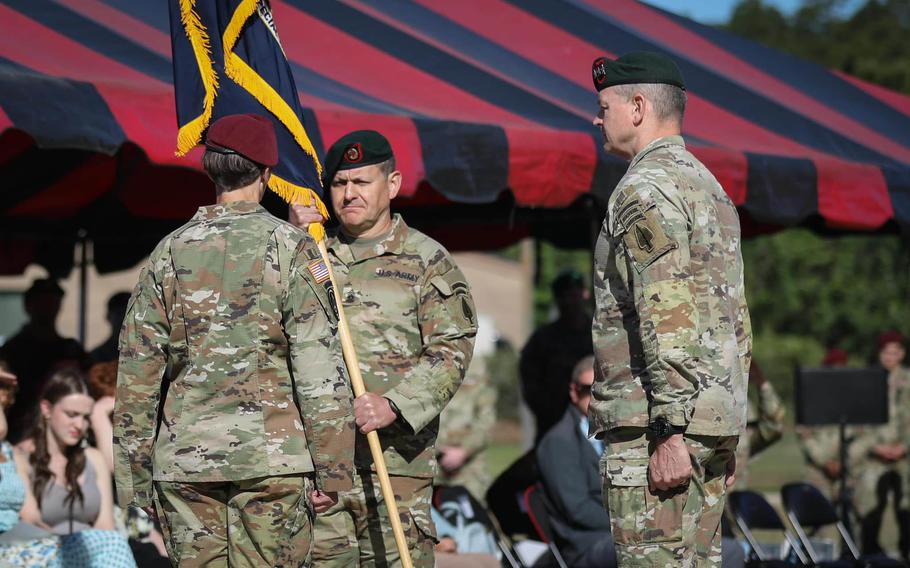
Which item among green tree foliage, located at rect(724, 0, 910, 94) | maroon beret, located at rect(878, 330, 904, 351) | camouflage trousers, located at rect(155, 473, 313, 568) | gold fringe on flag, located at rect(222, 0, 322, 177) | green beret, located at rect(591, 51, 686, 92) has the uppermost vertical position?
green tree foliage, located at rect(724, 0, 910, 94)

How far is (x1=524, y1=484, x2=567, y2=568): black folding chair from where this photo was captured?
6684 millimetres

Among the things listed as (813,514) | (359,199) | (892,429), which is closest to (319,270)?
(359,199)

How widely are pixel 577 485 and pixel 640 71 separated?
3094mm

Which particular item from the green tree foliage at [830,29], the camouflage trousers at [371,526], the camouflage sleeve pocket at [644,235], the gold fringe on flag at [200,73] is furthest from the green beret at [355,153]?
the green tree foliage at [830,29]

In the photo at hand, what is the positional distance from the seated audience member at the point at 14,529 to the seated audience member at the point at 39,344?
5.90 feet

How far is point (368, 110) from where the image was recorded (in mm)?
5867

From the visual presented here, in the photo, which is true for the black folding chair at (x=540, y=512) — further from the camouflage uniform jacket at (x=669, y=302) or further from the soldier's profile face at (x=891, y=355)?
the soldier's profile face at (x=891, y=355)

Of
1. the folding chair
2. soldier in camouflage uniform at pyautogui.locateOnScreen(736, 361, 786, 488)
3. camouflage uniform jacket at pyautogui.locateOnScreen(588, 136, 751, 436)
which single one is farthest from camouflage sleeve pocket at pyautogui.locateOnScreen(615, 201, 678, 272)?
soldier in camouflage uniform at pyautogui.locateOnScreen(736, 361, 786, 488)

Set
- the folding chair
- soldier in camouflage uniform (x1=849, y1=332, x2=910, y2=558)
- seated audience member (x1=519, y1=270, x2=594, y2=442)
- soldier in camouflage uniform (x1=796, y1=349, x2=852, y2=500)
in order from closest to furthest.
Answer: the folding chair → seated audience member (x1=519, y1=270, x2=594, y2=442) → soldier in camouflage uniform (x1=849, y1=332, x2=910, y2=558) → soldier in camouflage uniform (x1=796, y1=349, x2=852, y2=500)

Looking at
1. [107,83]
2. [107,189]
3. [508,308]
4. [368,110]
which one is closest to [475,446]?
[107,189]

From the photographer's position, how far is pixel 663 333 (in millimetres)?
3629

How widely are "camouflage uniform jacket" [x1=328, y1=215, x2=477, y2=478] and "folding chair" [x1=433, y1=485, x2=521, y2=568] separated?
2.25 metres

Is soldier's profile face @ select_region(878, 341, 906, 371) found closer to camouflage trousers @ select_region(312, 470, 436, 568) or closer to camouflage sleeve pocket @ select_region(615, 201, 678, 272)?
camouflage trousers @ select_region(312, 470, 436, 568)

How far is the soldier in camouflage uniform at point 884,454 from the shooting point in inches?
414
